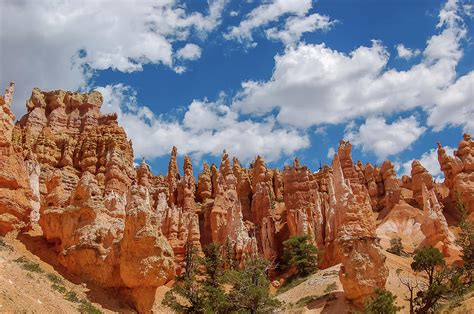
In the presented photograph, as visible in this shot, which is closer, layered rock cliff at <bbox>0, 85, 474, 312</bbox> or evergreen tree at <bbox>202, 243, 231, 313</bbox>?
layered rock cliff at <bbox>0, 85, 474, 312</bbox>

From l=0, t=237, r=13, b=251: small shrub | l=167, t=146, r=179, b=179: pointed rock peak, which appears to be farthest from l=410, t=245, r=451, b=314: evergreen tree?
l=167, t=146, r=179, b=179: pointed rock peak

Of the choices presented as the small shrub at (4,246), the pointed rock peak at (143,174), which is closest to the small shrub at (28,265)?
the small shrub at (4,246)

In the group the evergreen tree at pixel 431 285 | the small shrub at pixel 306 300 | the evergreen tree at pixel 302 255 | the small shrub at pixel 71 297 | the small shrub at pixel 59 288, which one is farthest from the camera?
the evergreen tree at pixel 302 255

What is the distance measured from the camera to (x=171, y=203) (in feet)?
220

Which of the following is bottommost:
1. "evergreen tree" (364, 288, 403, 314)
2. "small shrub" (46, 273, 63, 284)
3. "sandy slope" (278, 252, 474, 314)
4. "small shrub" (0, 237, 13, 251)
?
"evergreen tree" (364, 288, 403, 314)

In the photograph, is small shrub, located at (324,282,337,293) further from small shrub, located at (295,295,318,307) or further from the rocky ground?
the rocky ground

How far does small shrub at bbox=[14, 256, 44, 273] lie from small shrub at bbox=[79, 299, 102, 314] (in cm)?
286

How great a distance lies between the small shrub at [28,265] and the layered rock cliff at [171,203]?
78.5 inches

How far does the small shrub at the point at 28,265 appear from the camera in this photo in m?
22.3

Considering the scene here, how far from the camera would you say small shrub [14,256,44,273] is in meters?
22.3

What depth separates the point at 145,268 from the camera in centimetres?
2334

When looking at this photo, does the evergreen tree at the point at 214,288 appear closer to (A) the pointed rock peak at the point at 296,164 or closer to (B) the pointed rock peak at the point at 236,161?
(A) the pointed rock peak at the point at 296,164

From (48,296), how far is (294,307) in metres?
20.7

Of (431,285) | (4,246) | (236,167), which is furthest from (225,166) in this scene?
(4,246)
